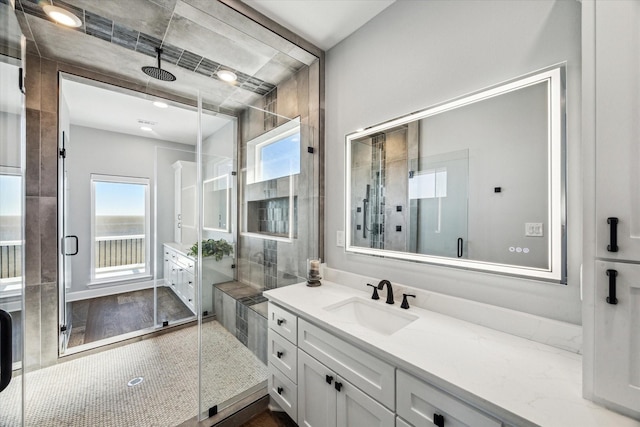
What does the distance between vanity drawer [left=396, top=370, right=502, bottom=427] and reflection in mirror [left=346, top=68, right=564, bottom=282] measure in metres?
0.67

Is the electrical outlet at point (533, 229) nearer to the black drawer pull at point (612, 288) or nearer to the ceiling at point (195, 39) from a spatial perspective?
the black drawer pull at point (612, 288)

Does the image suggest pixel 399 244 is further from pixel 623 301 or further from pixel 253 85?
pixel 253 85

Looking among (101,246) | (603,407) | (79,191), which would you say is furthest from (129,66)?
(603,407)

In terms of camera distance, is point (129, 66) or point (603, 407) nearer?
point (603, 407)

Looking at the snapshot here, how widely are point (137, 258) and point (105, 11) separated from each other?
14.1 ft

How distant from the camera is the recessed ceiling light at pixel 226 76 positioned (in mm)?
2490

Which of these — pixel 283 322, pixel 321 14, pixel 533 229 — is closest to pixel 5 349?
pixel 283 322

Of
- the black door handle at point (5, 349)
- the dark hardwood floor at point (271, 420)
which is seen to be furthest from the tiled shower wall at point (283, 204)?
the black door handle at point (5, 349)

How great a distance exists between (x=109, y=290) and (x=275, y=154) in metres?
4.07

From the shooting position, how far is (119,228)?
15.1 ft

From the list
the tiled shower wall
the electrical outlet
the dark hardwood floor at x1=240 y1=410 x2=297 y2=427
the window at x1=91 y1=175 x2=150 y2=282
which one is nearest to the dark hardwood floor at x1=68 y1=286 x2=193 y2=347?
the window at x1=91 y1=175 x2=150 y2=282

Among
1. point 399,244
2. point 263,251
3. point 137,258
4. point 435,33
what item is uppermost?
point 435,33

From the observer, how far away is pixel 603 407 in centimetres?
77

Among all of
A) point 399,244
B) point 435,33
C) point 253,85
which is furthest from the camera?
point 253,85
